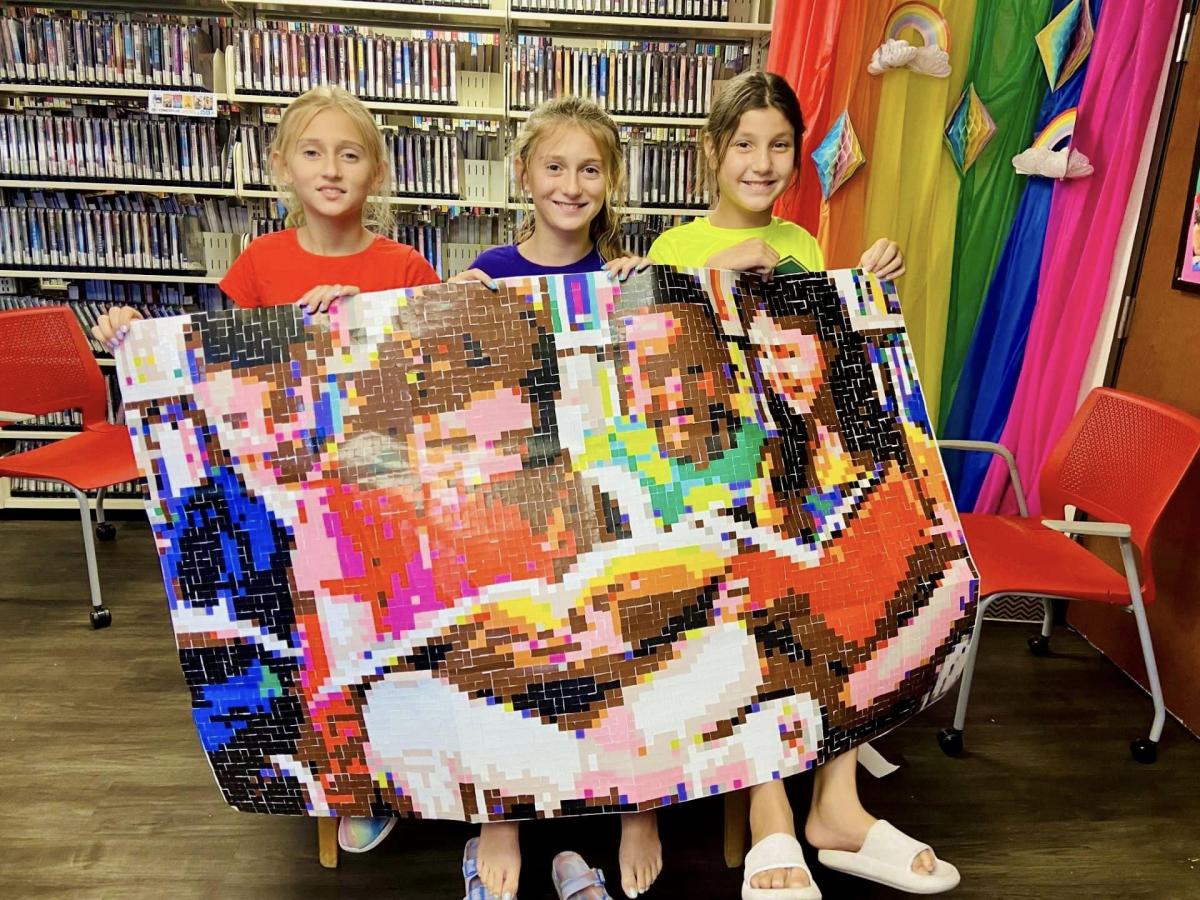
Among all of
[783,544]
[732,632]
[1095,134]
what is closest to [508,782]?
[732,632]

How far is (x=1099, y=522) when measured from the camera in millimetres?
2162

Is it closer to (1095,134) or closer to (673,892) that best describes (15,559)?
(673,892)

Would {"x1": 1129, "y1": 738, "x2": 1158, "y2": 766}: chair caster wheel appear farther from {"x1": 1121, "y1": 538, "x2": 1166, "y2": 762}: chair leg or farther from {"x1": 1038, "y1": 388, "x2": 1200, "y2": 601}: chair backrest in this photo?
{"x1": 1038, "y1": 388, "x2": 1200, "y2": 601}: chair backrest

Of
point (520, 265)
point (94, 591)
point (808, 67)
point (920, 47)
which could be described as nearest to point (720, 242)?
point (520, 265)

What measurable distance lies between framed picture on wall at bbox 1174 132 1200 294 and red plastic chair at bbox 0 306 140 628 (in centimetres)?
305

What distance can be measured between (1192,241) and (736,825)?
1.89 metres

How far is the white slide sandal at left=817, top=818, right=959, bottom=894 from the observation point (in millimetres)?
1316

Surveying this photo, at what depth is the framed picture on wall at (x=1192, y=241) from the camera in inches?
86.0

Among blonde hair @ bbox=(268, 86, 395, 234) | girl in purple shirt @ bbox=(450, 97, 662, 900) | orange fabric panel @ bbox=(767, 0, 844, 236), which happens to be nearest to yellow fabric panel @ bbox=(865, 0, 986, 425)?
orange fabric panel @ bbox=(767, 0, 844, 236)

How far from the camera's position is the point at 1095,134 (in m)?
2.34

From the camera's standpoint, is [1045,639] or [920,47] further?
[1045,639]

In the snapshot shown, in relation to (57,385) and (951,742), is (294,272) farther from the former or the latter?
(951,742)

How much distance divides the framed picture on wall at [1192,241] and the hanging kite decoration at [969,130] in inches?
20.6

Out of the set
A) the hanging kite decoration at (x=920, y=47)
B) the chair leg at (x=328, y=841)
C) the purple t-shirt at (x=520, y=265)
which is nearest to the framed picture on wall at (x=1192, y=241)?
the hanging kite decoration at (x=920, y=47)
